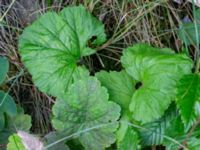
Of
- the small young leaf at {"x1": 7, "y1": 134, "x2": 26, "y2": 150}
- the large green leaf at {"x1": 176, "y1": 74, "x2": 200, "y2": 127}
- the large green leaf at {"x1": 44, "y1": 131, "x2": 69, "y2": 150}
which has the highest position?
the large green leaf at {"x1": 176, "y1": 74, "x2": 200, "y2": 127}

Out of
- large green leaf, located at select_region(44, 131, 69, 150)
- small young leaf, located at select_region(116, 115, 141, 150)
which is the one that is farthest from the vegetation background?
small young leaf, located at select_region(116, 115, 141, 150)

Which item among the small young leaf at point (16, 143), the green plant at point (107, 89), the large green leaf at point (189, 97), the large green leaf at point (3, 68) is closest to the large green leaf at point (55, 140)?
the green plant at point (107, 89)

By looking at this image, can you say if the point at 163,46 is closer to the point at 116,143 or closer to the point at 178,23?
the point at 178,23

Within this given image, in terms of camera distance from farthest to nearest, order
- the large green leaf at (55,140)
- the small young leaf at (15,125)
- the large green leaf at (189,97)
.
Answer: the small young leaf at (15,125) → the large green leaf at (55,140) → the large green leaf at (189,97)

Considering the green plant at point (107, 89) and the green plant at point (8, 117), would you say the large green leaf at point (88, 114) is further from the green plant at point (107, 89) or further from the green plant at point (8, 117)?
the green plant at point (8, 117)

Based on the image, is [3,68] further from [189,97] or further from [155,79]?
[189,97]

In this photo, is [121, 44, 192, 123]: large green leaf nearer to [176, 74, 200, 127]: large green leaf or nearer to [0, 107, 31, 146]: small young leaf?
[176, 74, 200, 127]: large green leaf
